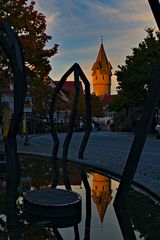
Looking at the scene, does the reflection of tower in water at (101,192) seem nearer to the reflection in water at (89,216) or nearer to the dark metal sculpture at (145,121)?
the reflection in water at (89,216)

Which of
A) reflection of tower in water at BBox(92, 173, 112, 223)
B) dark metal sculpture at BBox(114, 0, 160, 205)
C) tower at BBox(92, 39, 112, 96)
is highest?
tower at BBox(92, 39, 112, 96)

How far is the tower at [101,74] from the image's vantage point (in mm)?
143750

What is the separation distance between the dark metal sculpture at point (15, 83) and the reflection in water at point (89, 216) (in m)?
0.55

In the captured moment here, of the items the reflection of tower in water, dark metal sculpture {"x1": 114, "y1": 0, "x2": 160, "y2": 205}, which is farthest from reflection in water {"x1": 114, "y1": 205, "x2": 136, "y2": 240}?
dark metal sculpture {"x1": 114, "y1": 0, "x2": 160, "y2": 205}

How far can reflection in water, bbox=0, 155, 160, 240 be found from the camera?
5280 mm

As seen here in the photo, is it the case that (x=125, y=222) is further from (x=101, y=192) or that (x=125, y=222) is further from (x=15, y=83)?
(x=15, y=83)

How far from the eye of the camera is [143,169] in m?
12.0

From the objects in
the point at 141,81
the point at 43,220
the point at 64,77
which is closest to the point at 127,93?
the point at 141,81

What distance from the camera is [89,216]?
6.26m

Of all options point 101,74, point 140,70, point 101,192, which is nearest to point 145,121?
point 101,192

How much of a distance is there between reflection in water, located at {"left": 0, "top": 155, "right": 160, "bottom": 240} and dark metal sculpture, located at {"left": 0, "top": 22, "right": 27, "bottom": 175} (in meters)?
0.55

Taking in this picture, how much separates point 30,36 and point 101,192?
16745 mm

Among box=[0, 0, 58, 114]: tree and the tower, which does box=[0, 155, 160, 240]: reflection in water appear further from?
the tower

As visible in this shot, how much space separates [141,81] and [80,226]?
3833 centimetres
